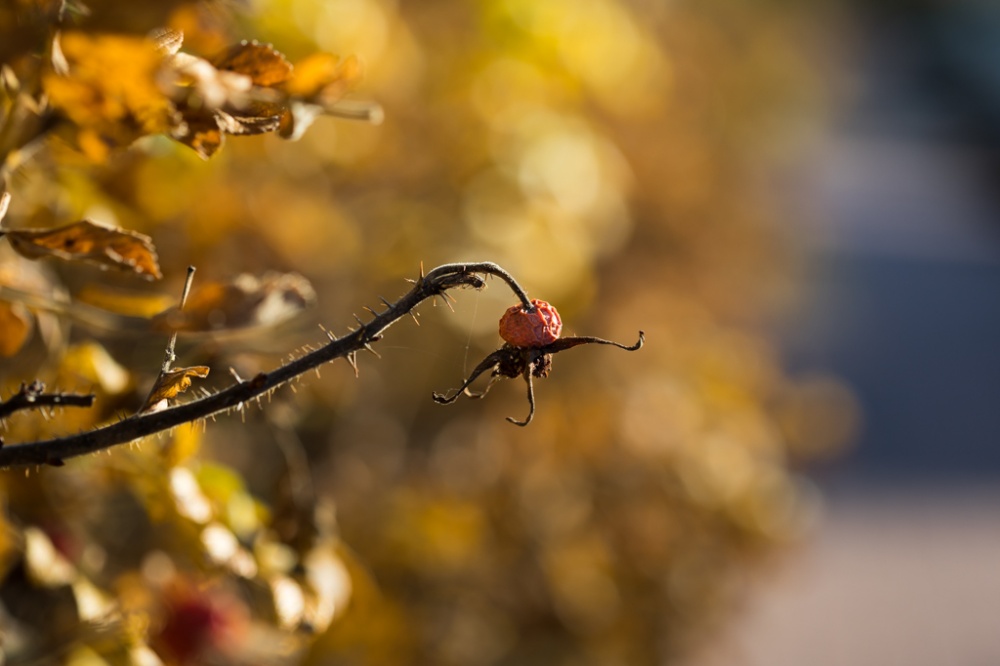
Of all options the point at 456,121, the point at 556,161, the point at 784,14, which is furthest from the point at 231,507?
the point at 784,14

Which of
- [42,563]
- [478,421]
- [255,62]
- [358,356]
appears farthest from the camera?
[478,421]

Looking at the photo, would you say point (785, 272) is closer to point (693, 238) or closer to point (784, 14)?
point (693, 238)

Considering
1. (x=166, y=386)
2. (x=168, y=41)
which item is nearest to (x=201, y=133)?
(x=168, y=41)

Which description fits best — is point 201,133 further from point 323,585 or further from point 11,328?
point 323,585

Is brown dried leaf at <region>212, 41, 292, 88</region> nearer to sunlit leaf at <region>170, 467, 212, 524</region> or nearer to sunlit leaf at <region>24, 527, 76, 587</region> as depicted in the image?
sunlit leaf at <region>170, 467, 212, 524</region>

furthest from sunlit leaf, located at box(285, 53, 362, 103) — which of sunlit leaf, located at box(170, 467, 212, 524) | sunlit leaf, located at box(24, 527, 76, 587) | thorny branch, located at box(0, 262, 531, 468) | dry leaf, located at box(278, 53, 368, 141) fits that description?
sunlit leaf, located at box(24, 527, 76, 587)

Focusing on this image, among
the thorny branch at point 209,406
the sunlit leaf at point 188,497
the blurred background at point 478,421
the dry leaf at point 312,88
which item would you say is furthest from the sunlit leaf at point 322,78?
the sunlit leaf at point 188,497

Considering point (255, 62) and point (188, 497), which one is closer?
point (255, 62)
